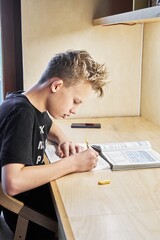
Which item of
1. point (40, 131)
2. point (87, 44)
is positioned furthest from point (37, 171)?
point (87, 44)

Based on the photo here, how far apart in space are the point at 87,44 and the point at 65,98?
0.87 m

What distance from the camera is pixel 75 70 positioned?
135 centimetres

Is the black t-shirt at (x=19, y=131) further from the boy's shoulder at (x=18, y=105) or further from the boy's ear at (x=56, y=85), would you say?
the boy's ear at (x=56, y=85)

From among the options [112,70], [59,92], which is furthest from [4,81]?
[59,92]

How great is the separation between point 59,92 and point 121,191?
44cm

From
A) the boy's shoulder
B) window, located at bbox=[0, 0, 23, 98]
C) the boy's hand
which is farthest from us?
window, located at bbox=[0, 0, 23, 98]

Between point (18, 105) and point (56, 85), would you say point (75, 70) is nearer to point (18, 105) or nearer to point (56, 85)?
point (56, 85)

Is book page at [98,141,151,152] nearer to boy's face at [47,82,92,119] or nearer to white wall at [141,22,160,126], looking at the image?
boy's face at [47,82,92,119]

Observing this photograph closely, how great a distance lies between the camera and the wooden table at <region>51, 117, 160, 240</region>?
0.87 metres

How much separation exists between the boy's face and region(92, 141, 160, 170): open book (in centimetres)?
25

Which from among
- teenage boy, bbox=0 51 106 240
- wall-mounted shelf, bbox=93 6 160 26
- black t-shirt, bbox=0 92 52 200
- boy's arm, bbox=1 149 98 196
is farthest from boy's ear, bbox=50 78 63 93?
wall-mounted shelf, bbox=93 6 160 26

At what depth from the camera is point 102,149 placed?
1.51 meters

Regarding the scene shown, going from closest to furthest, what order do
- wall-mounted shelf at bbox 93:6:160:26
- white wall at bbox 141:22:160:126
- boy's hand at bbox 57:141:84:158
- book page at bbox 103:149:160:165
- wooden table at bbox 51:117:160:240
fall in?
1. wooden table at bbox 51:117:160:240
2. wall-mounted shelf at bbox 93:6:160:26
3. book page at bbox 103:149:160:165
4. boy's hand at bbox 57:141:84:158
5. white wall at bbox 141:22:160:126

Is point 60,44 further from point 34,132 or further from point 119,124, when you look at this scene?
point 34,132
